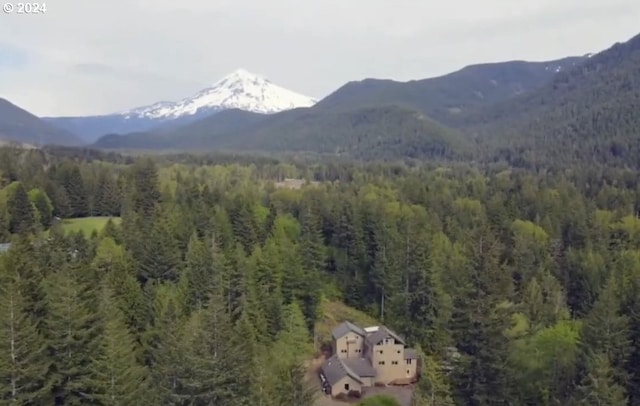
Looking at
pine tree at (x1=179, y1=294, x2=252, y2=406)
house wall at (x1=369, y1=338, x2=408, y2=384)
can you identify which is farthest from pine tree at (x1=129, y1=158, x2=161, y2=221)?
pine tree at (x1=179, y1=294, x2=252, y2=406)

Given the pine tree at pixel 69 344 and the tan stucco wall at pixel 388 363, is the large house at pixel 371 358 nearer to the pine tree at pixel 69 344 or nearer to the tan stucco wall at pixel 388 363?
the tan stucco wall at pixel 388 363

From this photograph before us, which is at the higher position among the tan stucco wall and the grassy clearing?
the grassy clearing

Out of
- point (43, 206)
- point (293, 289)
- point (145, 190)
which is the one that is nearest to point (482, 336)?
point (293, 289)

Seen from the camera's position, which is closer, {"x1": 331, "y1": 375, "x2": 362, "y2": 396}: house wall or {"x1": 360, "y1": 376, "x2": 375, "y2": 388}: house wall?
{"x1": 331, "y1": 375, "x2": 362, "y2": 396}: house wall

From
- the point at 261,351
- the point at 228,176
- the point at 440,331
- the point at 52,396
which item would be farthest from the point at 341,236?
the point at 228,176

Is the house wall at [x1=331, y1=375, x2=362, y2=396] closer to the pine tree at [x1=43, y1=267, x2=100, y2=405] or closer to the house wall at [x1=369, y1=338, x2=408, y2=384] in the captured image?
the house wall at [x1=369, y1=338, x2=408, y2=384]

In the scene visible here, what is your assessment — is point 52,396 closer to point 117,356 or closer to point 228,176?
point 117,356
